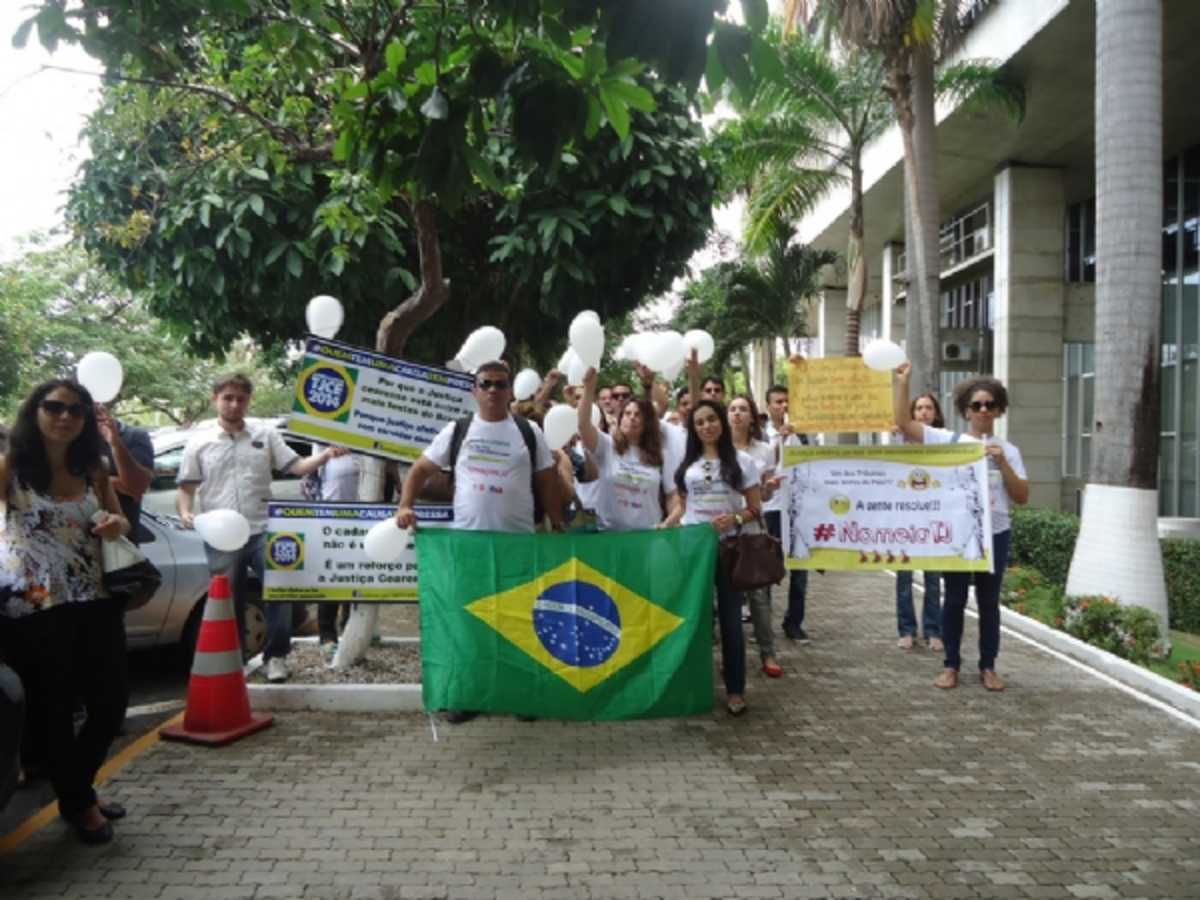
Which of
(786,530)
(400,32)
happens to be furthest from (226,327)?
(786,530)

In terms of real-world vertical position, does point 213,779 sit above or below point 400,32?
below

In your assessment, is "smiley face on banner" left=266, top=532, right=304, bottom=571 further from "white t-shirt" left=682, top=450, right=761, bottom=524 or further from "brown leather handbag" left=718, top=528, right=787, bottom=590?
"brown leather handbag" left=718, top=528, right=787, bottom=590

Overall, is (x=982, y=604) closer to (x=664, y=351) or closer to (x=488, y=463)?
(x=664, y=351)

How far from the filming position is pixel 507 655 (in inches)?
201

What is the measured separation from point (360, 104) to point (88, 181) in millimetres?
5983

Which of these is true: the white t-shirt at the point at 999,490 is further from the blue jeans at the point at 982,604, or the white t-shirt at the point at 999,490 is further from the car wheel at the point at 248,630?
Result: the car wheel at the point at 248,630

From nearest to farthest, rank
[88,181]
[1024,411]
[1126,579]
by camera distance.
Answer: [1126,579]
[88,181]
[1024,411]

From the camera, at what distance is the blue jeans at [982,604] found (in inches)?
236

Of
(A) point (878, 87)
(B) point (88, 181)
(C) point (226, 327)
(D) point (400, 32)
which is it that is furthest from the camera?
(A) point (878, 87)

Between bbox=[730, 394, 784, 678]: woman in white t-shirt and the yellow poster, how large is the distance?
620 mm

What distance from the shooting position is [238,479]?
5.90m

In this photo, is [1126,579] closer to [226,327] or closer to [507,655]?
[507,655]

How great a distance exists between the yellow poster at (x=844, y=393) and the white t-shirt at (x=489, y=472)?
9.16 ft

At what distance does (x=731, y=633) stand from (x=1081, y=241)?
1687 centimetres
